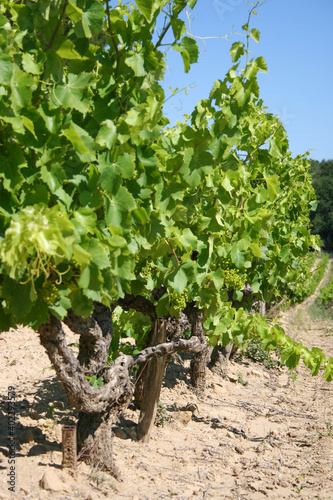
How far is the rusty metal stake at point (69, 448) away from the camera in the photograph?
115 inches

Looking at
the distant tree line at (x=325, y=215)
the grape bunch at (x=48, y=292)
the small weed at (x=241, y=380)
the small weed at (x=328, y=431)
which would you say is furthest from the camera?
the distant tree line at (x=325, y=215)

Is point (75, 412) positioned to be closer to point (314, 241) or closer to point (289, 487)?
point (289, 487)

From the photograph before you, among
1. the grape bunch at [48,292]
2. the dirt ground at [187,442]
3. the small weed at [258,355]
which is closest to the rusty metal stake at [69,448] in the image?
the dirt ground at [187,442]

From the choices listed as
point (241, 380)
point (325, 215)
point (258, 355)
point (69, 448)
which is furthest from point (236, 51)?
point (325, 215)

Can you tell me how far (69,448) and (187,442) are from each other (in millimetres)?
1853

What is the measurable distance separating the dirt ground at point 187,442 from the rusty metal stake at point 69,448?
0.06 metres

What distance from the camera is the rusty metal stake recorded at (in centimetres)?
291

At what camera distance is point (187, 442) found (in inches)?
179

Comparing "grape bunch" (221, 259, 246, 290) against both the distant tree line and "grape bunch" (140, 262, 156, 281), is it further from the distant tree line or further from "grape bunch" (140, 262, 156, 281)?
the distant tree line

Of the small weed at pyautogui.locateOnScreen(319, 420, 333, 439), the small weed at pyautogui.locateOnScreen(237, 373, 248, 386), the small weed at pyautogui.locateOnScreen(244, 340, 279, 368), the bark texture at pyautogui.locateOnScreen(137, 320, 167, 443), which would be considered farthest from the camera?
the small weed at pyautogui.locateOnScreen(244, 340, 279, 368)

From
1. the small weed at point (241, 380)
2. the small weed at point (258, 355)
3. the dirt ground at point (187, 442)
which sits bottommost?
the dirt ground at point (187, 442)

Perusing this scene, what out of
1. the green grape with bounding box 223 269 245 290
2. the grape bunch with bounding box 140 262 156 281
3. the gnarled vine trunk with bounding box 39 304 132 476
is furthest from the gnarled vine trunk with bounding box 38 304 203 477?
the green grape with bounding box 223 269 245 290

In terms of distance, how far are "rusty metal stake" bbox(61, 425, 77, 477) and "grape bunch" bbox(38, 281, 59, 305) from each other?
1.02 meters

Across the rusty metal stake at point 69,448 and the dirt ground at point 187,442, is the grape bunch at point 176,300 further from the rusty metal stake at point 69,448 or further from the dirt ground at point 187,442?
the dirt ground at point 187,442
